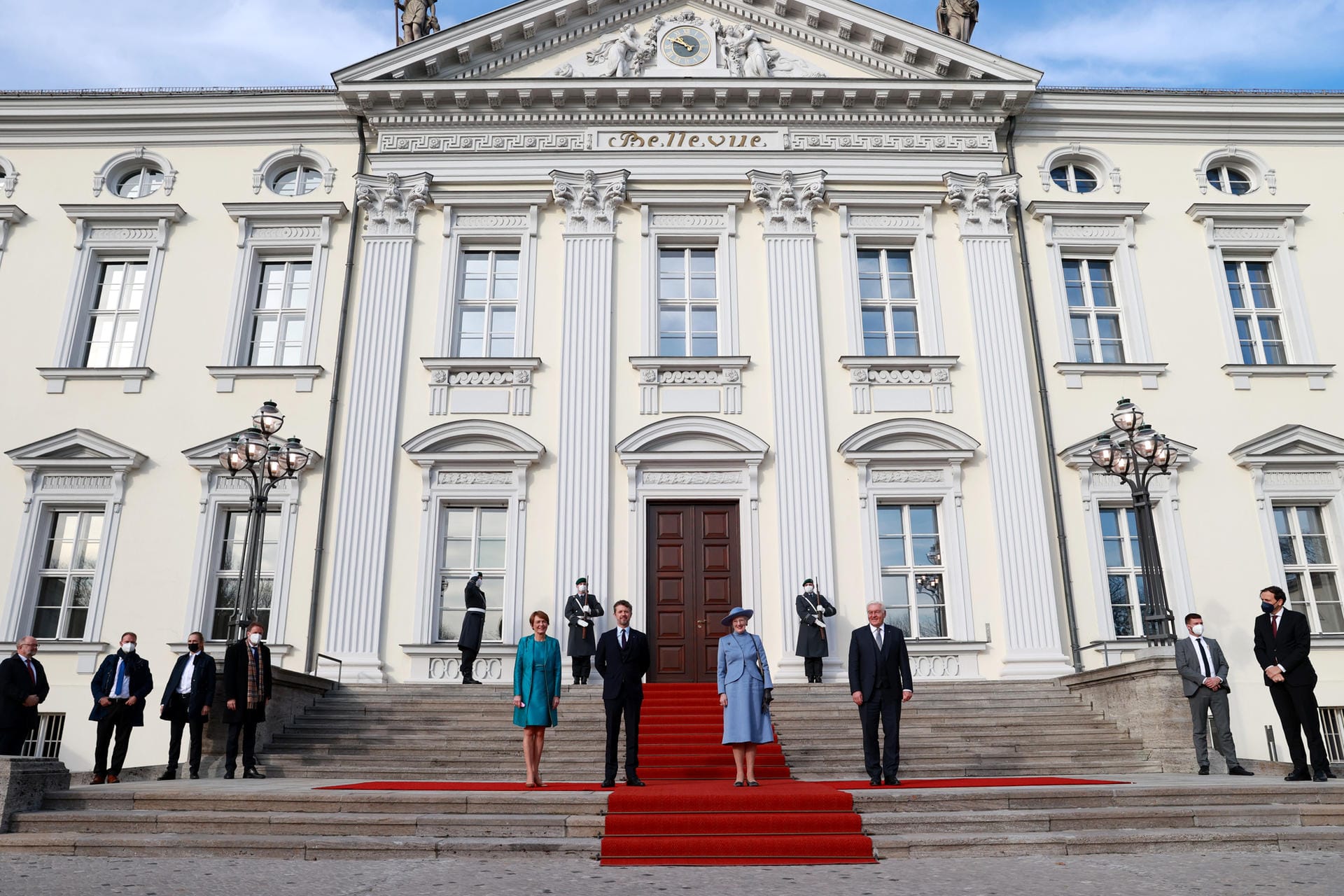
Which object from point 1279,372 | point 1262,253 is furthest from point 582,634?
point 1262,253

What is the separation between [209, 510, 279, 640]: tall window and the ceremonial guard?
16.2ft

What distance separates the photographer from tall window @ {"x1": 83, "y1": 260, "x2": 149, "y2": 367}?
16.9m

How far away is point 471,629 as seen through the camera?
1423 centimetres

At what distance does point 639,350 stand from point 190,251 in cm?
821

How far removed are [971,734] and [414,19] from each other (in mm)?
16344

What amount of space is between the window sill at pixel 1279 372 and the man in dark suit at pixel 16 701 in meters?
17.7

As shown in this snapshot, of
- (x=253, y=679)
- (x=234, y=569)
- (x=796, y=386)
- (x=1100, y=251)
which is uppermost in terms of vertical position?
(x=1100, y=251)

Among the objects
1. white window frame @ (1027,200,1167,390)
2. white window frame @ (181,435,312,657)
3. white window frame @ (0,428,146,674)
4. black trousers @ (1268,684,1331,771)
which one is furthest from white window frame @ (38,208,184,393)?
black trousers @ (1268,684,1331,771)

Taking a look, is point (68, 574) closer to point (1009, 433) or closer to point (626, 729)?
point (626, 729)

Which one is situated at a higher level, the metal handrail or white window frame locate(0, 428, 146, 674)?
white window frame locate(0, 428, 146, 674)

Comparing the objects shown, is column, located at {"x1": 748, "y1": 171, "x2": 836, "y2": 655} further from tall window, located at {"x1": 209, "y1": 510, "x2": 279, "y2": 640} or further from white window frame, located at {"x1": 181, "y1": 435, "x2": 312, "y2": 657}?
tall window, located at {"x1": 209, "y1": 510, "x2": 279, "y2": 640}

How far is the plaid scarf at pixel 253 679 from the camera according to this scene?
10984 mm

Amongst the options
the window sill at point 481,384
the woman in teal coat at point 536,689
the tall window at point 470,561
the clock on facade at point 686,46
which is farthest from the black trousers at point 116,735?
the clock on facade at point 686,46

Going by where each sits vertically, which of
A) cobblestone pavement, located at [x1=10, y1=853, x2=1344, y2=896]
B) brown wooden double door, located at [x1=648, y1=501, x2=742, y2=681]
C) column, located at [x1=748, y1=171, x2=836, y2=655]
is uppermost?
column, located at [x1=748, y1=171, x2=836, y2=655]
